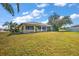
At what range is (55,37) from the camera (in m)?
4.11

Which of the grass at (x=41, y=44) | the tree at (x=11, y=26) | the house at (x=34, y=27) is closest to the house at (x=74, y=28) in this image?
→ the grass at (x=41, y=44)

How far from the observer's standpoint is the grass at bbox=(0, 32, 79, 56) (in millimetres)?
4058

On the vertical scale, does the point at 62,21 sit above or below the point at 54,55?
above

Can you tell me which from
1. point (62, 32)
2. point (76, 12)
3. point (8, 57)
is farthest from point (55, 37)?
point (8, 57)

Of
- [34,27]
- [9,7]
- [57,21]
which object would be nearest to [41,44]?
[34,27]

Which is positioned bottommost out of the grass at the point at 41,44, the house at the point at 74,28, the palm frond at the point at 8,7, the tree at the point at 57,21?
the grass at the point at 41,44

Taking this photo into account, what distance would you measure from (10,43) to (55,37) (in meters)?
0.70

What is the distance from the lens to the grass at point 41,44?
13.3ft

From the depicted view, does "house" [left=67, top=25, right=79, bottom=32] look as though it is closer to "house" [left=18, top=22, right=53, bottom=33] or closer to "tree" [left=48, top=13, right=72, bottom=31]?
"tree" [left=48, top=13, right=72, bottom=31]

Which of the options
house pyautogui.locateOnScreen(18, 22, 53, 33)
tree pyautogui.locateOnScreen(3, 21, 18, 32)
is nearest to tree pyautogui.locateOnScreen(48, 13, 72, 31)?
house pyautogui.locateOnScreen(18, 22, 53, 33)

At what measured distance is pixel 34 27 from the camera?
416 cm

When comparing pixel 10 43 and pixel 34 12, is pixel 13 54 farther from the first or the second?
pixel 34 12

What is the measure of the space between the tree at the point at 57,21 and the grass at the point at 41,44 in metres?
0.11

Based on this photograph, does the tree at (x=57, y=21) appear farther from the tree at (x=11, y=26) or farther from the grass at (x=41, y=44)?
the tree at (x=11, y=26)
